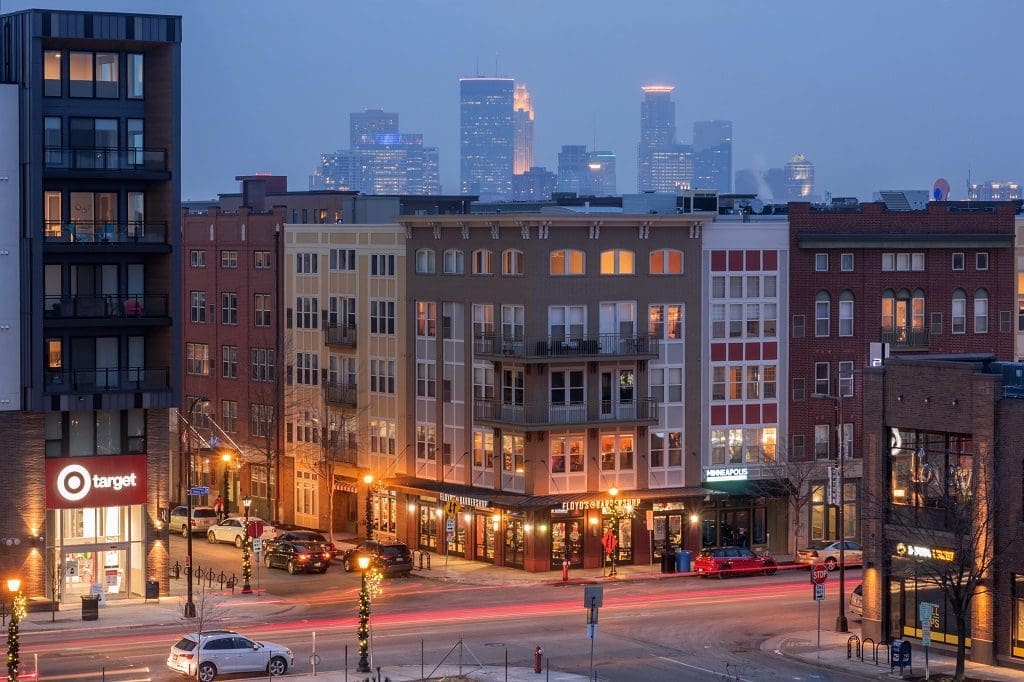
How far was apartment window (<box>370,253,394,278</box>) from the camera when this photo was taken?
92125mm

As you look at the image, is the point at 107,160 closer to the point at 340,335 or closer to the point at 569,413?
the point at 569,413

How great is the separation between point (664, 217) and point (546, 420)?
10890 millimetres

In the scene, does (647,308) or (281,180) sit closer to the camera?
(647,308)

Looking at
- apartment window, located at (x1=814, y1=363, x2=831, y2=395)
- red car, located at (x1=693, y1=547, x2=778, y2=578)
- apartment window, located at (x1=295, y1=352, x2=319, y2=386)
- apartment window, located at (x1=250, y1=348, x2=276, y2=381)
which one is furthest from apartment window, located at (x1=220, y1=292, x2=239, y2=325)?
red car, located at (x1=693, y1=547, x2=778, y2=578)

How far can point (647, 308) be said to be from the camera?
85.9 meters

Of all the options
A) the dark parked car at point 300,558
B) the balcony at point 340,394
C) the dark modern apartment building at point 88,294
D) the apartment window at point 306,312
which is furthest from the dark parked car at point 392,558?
the apartment window at point 306,312

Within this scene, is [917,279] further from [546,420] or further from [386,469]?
[386,469]

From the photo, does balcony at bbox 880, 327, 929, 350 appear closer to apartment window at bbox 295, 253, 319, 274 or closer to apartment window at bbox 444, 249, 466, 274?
apartment window at bbox 444, 249, 466, 274

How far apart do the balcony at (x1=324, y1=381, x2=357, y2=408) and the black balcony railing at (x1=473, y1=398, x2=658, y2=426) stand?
11.6 m

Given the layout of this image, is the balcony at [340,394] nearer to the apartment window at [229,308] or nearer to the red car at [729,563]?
the apartment window at [229,308]

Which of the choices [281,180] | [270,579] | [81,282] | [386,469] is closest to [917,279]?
[386,469]

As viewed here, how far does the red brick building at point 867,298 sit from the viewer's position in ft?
294

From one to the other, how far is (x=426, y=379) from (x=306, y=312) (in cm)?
1169

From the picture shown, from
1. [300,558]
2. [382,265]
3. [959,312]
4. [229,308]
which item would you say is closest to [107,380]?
[300,558]
